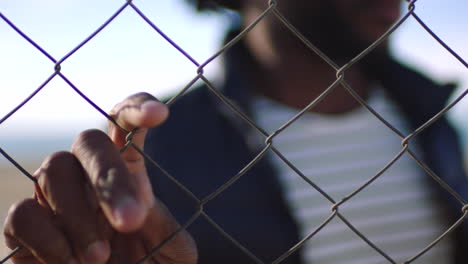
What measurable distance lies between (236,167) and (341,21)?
1.92 feet

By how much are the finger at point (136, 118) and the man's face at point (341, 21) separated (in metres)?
1.12

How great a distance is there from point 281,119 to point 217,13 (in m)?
0.52

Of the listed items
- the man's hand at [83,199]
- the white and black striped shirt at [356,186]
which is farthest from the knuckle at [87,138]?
the white and black striped shirt at [356,186]

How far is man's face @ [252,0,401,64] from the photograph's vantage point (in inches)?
66.6

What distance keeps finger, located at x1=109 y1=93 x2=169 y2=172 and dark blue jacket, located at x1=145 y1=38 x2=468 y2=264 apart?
0.85m

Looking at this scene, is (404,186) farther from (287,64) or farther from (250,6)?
(250,6)

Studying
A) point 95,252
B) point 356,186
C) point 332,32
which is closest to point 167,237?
point 95,252

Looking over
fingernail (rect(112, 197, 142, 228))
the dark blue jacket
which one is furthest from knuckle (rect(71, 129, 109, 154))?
the dark blue jacket

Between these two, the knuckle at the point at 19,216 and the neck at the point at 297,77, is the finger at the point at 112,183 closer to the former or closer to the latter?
the knuckle at the point at 19,216

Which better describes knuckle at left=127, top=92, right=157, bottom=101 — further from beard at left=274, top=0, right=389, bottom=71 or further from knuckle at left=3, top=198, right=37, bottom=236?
beard at left=274, top=0, right=389, bottom=71

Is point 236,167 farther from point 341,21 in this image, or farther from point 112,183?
point 112,183

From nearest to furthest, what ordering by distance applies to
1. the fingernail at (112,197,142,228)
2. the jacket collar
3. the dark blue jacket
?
the fingernail at (112,197,142,228), the dark blue jacket, the jacket collar

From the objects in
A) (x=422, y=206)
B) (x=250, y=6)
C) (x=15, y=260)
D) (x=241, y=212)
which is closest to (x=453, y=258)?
(x=422, y=206)

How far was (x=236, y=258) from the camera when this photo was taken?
161 centimetres
